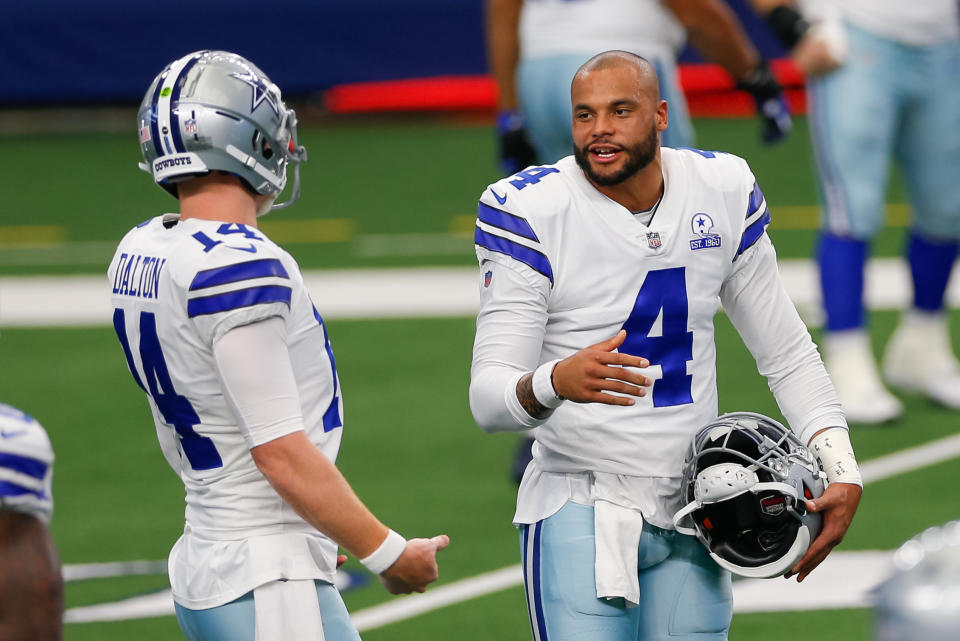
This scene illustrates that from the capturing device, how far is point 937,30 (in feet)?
20.8

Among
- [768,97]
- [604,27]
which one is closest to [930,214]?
[768,97]

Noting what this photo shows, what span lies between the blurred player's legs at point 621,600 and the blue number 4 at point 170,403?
70cm

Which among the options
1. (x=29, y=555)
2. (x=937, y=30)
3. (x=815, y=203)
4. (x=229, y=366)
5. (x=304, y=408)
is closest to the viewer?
(x=29, y=555)

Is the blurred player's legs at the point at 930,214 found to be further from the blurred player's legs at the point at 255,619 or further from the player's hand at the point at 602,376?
the blurred player's legs at the point at 255,619

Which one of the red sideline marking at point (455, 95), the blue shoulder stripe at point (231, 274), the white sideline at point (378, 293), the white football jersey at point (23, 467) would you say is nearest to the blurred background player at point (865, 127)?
the white sideline at point (378, 293)

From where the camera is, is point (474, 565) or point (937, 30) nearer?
point (474, 565)

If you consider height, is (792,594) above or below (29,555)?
below

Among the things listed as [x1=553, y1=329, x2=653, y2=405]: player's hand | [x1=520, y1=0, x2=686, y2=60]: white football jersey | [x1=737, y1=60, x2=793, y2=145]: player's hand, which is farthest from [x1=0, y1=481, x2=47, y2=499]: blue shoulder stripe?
[x1=737, y1=60, x2=793, y2=145]: player's hand

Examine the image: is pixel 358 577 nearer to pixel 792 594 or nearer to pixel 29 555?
pixel 792 594

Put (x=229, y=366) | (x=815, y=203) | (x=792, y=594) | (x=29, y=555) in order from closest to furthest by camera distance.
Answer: (x=29, y=555) < (x=229, y=366) < (x=792, y=594) < (x=815, y=203)

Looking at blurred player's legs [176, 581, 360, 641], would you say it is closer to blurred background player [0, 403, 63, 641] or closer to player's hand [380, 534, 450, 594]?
player's hand [380, 534, 450, 594]

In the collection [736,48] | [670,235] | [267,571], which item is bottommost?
[267,571]

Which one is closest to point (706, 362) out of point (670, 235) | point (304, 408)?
point (670, 235)

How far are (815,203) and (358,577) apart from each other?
7.92 metres
